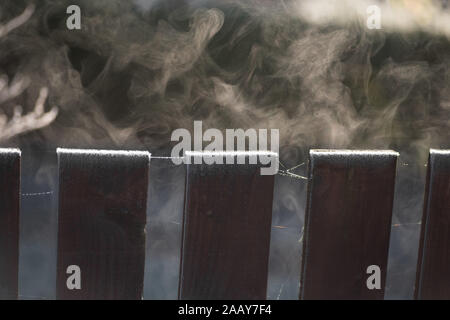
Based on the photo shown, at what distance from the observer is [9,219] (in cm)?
111

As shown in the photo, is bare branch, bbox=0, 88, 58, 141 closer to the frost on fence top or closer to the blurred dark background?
the blurred dark background

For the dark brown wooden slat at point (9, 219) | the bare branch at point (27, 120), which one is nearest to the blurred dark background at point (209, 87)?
the bare branch at point (27, 120)

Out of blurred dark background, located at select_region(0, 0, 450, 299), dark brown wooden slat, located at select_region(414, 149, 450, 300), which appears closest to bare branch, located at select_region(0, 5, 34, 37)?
blurred dark background, located at select_region(0, 0, 450, 299)

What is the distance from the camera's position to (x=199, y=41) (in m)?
2.19

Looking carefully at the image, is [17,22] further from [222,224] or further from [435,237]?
[435,237]

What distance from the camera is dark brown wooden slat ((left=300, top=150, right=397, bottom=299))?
116 centimetres

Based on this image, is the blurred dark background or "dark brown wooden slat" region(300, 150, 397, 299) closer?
"dark brown wooden slat" region(300, 150, 397, 299)

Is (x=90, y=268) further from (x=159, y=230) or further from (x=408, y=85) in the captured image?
(x=408, y=85)

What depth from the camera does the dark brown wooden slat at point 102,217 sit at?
1.10 meters

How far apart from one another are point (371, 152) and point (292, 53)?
1.16 metres

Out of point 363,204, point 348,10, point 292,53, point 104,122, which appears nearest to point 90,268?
point 363,204

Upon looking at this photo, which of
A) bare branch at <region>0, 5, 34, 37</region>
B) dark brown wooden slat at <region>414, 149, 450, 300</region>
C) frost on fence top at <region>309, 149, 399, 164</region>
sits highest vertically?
bare branch at <region>0, 5, 34, 37</region>

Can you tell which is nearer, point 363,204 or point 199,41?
point 363,204

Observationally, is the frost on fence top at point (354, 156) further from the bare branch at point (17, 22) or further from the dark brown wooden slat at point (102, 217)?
the bare branch at point (17, 22)
